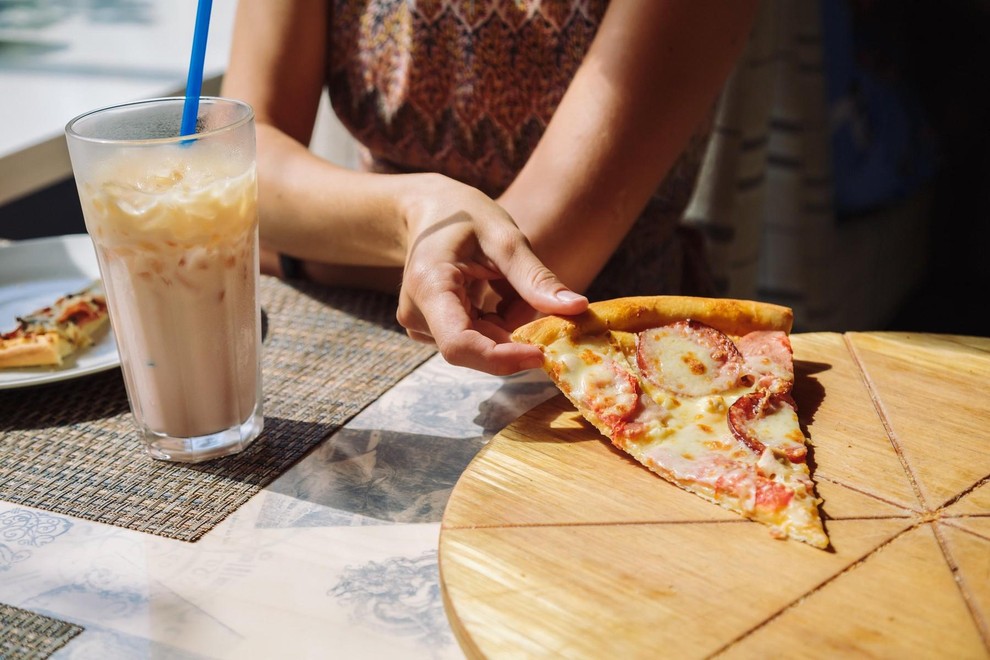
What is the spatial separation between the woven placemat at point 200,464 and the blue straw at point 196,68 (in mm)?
303

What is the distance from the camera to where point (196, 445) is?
855 millimetres

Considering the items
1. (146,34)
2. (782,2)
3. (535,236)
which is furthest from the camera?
(146,34)

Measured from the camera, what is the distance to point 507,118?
4.78ft

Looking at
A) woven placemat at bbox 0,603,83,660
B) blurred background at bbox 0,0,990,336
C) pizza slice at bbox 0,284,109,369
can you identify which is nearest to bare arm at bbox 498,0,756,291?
pizza slice at bbox 0,284,109,369

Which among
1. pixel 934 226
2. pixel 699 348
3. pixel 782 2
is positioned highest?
pixel 782 2

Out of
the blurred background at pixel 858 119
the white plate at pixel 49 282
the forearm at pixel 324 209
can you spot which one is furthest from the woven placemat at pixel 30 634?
the blurred background at pixel 858 119

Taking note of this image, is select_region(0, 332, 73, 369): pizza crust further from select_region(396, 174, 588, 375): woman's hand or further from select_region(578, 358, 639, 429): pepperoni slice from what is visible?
select_region(578, 358, 639, 429): pepperoni slice

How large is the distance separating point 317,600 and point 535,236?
600 millimetres

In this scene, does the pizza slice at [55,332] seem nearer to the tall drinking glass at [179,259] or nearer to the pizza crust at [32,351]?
the pizza crust at [32,351]

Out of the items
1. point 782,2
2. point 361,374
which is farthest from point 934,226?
point 361,374

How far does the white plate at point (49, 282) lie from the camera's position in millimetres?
981

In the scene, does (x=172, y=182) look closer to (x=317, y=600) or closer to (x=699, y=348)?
(x=317, y=600)

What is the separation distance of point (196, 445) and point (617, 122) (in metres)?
0.65

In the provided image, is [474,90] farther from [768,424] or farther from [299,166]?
[768,424]
